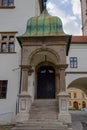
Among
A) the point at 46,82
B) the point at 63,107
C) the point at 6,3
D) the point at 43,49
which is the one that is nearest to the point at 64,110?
the point at 63,107

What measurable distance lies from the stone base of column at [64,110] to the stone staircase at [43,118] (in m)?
0.36

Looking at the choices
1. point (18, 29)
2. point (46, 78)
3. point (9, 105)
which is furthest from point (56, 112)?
point (18, 29)

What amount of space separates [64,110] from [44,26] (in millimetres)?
5384

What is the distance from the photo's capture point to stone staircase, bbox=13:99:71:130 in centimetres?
1151

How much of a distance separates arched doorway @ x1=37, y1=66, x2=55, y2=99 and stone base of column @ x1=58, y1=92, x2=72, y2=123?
13.7ft

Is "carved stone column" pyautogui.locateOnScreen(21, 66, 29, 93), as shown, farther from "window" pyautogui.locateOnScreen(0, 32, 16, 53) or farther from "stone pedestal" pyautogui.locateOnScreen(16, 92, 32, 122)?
"window" pyautogui.locateOnScreen(0, 32, 16, 53)

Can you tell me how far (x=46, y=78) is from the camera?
56.5 feet

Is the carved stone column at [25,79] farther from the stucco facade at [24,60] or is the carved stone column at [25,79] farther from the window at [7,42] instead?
the window at [7,42]

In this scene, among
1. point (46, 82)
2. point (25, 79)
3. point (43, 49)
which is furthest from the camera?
point (46, 82)

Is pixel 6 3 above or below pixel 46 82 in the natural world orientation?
above

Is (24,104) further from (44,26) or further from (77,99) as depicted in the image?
(77,99)

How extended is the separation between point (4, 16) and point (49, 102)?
670cm

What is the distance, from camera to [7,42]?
15867 millimetres

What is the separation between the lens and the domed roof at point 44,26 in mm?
14303
